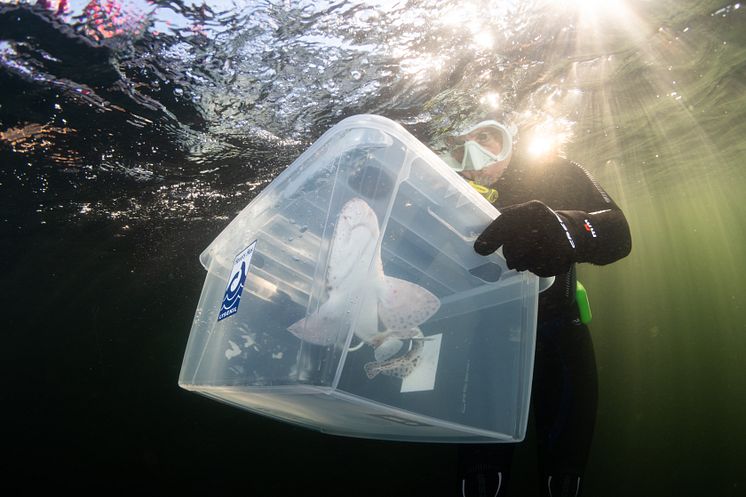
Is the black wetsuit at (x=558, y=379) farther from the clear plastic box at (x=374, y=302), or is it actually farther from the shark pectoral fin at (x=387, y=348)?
the shark pectoral fin at (x=387, y=348)

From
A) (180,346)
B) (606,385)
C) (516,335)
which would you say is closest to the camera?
(516,335)

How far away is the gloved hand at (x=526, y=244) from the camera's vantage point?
149 cm

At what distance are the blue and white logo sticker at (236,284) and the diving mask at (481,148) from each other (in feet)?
8.33

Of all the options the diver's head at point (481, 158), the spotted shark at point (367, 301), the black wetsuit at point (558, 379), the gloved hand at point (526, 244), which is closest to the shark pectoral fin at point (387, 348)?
the spotted shark at point (367, 301)

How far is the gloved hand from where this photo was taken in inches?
58.8

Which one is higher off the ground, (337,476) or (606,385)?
(606,385)

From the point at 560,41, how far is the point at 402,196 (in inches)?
252

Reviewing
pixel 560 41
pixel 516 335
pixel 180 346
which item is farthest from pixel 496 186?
pixel 180 346

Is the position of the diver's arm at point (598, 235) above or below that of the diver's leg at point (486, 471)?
above

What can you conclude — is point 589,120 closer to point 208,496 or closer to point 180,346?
point 208,496

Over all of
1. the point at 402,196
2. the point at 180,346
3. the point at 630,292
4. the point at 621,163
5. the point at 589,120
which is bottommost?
the point at 180,346

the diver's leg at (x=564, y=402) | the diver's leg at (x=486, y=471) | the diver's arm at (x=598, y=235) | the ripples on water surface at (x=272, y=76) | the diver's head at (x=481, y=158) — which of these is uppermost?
the ripples on water surface at (x=272, y=76)

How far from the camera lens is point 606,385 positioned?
2703 centimetres

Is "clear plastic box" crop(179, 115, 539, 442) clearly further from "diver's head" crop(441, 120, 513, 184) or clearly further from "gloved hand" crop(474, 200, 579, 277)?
"diver's head" crop(441, 120, 513, 184)
